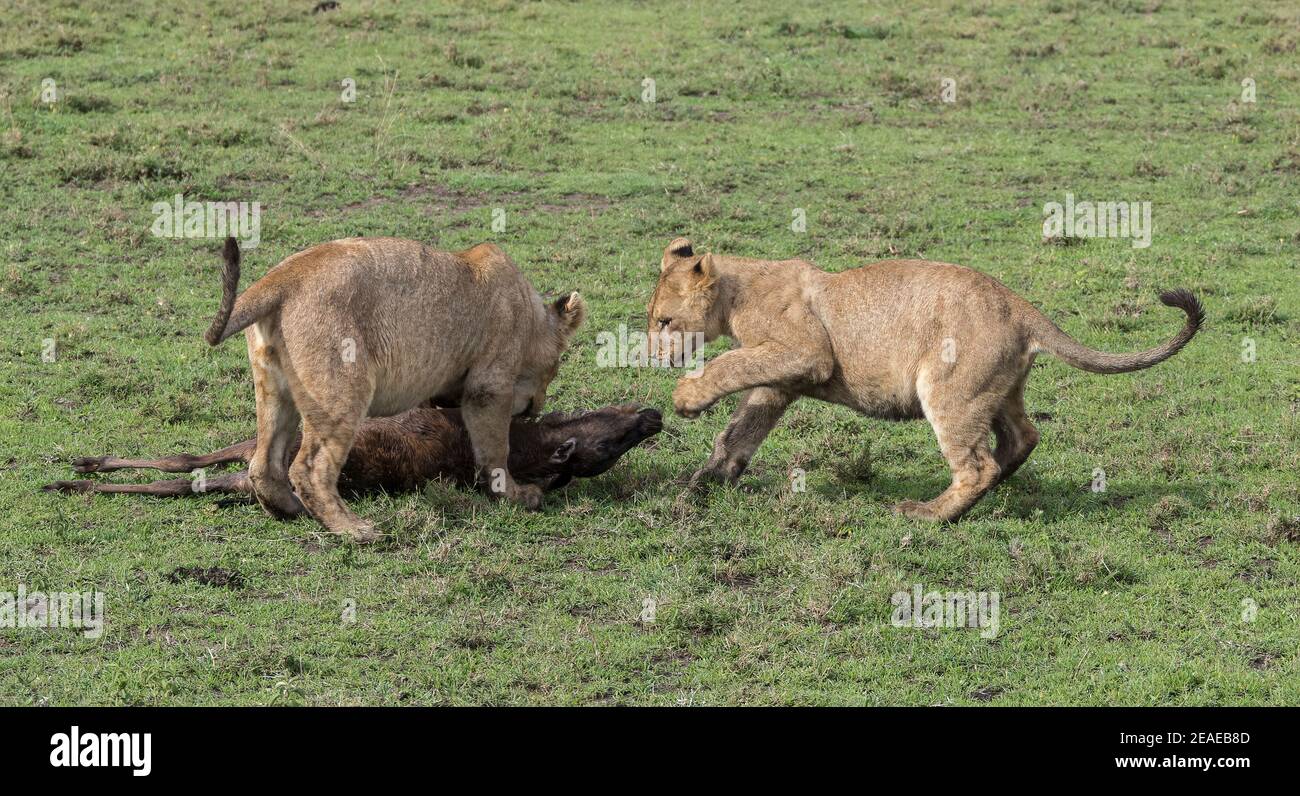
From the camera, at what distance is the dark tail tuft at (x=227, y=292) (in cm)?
716

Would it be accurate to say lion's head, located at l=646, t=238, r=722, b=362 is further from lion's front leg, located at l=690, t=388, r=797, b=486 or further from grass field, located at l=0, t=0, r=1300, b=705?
grass field, located at l=0, t=0, r=1300, b=705

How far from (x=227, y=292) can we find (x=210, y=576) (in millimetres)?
1377

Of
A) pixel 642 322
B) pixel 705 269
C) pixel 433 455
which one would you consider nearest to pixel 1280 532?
pixel 705 269

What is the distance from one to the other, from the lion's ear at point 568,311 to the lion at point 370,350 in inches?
5.8

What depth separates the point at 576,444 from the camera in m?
8.59

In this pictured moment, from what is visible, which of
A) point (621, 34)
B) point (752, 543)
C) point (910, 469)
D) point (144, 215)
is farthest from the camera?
point (621, 34)

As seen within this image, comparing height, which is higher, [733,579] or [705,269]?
[705,269]

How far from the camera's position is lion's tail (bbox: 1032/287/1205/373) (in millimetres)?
8023

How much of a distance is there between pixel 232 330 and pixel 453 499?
156 cm

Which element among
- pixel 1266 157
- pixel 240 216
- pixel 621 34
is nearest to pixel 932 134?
pixel 1266 157

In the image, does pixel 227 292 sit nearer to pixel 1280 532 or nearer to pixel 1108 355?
pixel 1108 355
